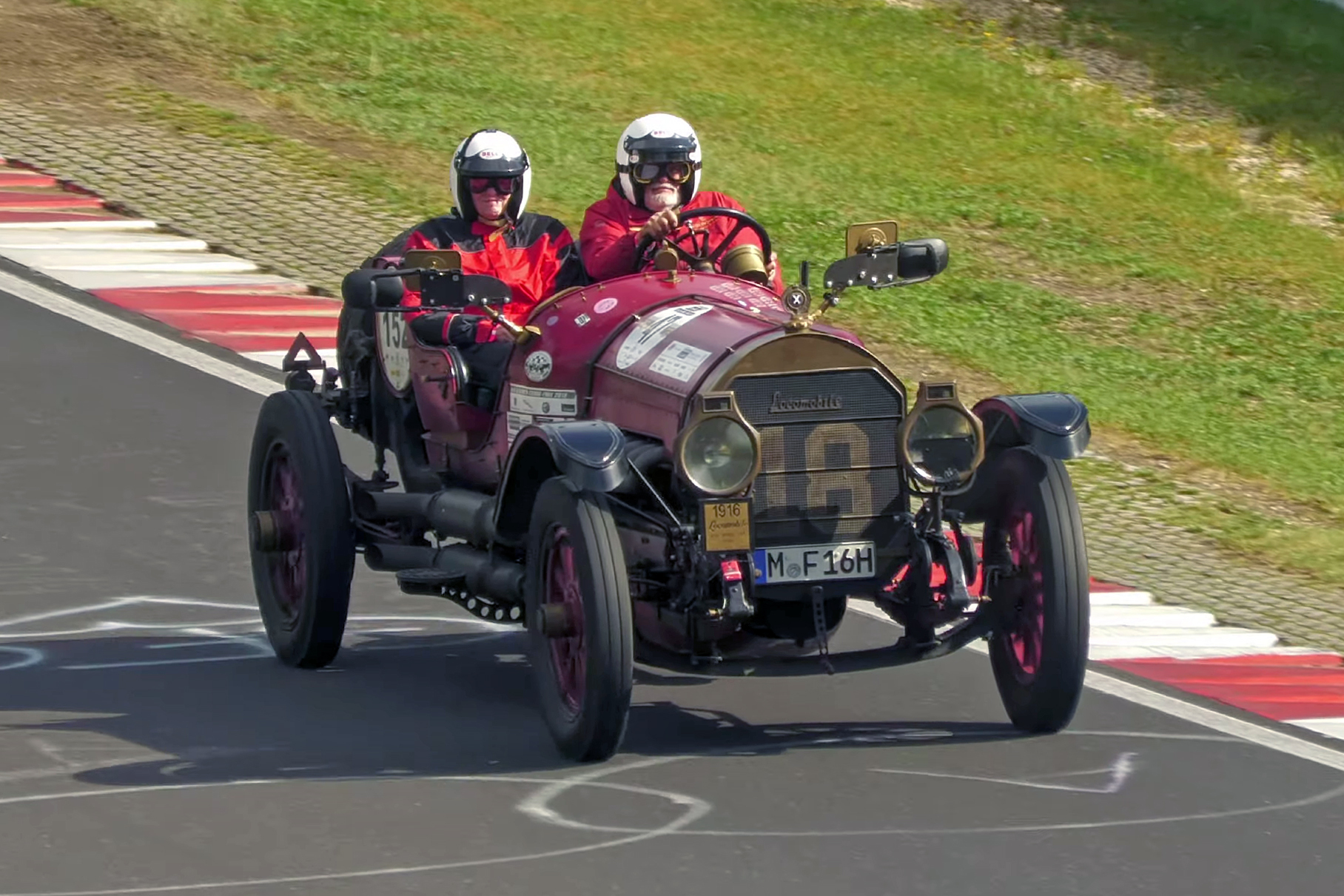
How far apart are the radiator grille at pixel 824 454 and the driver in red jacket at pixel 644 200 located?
3.58 feet

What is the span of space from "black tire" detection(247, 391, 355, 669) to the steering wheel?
1308 millimetres

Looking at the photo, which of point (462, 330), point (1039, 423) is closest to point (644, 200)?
point (462, 330)

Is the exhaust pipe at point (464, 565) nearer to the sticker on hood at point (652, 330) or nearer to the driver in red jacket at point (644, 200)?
the sticker on hood at point (652, 330)

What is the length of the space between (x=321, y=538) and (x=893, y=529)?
2.13 meters

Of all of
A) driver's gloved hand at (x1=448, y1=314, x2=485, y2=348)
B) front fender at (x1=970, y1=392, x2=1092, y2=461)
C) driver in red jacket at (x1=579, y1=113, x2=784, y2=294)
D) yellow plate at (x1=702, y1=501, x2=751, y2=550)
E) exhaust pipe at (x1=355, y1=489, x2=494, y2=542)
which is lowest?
exhaust pipe at (x1=355, y1=489, x2=494, y2=542)

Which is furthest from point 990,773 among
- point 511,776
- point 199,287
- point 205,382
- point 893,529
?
point 199,287

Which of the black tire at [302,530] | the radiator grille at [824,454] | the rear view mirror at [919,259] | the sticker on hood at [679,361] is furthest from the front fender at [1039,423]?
the black tire at [302,530]

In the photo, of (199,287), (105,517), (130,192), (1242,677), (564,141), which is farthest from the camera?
(564,141)

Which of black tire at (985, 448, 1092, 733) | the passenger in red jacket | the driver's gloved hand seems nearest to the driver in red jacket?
the passenger in red jacket

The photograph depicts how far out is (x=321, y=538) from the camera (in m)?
8.30

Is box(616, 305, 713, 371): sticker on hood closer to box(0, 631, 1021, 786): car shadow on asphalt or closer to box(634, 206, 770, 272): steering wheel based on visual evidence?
box(634, 206, 770, 272): steering wheel

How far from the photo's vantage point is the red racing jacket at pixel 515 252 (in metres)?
8.66

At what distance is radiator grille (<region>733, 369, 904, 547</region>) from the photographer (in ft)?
23.5

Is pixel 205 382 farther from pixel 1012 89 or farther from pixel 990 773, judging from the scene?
pixel 1012 89
